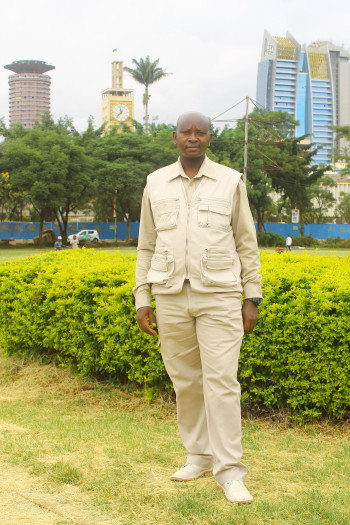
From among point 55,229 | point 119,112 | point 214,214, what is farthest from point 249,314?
point 119,112

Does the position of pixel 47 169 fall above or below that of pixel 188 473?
above

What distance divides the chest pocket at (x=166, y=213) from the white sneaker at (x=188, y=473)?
4.46 feet

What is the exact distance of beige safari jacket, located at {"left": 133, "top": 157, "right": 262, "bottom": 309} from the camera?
3.32 meters

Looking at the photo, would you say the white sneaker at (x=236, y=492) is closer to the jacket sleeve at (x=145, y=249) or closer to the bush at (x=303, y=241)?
the jacket sleeve at (x=145, y=249)

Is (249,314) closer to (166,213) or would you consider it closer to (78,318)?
(166,213)

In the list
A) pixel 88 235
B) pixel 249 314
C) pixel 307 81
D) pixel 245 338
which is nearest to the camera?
pixel 249 314

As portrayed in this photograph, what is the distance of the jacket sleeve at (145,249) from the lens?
364 cm

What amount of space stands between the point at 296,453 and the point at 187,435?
2.75 feet

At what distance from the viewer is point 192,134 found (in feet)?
11.3

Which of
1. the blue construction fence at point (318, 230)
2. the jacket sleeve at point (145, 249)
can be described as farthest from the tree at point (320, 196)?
the jacket sleeve at point (145, 249)

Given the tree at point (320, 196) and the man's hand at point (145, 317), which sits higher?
the tree at point (320, 196)

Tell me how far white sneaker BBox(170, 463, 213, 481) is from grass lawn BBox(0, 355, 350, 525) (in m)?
0.04

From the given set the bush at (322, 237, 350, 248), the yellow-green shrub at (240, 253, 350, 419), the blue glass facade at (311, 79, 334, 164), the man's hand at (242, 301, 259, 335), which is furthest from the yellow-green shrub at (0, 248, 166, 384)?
the blue glass facade at (311, 79, 334, 164)

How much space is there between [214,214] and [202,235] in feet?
0.46
